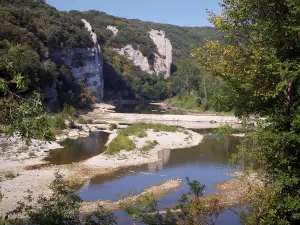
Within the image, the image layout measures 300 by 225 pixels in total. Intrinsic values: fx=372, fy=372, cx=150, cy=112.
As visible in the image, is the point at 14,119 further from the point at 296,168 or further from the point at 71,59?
the point at 71,59

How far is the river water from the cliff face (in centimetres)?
8364

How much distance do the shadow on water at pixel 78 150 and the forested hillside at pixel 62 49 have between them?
6.84 m

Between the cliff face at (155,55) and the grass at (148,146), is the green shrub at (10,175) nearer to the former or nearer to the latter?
the grass at (148,146)

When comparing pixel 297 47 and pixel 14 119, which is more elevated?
pixel 297 47

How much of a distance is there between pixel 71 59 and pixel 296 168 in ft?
257

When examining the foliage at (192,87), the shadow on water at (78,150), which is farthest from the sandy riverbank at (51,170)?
the foliage at (192,87)

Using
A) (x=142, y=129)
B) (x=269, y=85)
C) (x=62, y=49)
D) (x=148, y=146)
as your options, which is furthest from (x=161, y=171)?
(x=62, y=49)

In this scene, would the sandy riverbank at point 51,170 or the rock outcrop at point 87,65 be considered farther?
the rock outcrop at point 87,65

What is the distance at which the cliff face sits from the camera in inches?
5010

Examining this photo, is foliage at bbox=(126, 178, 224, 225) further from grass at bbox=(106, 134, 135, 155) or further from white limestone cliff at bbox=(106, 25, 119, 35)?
white limestone cliff at bbox=(106, 25, 119, 35)

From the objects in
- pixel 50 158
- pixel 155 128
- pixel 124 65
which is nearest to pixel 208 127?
pixel 155 128

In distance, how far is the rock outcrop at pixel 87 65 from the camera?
3219 inches

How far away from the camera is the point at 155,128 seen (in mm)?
51188

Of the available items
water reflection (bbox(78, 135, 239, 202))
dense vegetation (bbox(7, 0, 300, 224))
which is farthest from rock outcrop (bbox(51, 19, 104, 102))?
dense vegetation (bbox(7, 0, 300, 224))
